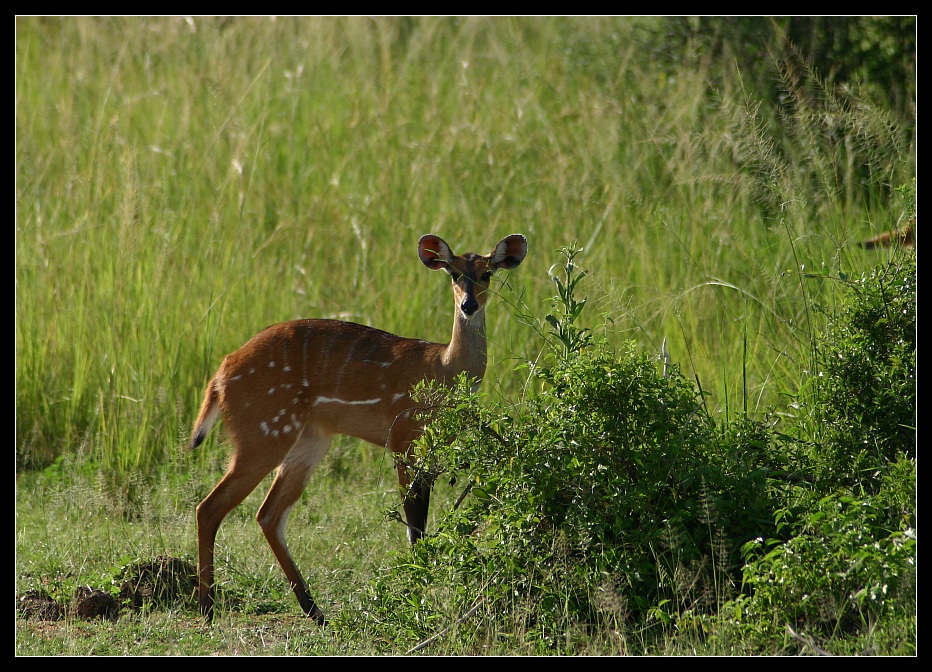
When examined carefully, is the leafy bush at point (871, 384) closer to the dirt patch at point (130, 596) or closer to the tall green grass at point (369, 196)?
the tall green grass at point (369, 196)

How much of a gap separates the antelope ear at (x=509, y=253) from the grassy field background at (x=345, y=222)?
27 cm

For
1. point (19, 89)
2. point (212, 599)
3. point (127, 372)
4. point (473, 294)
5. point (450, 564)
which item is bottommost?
point (212, 599)

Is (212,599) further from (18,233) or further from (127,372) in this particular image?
(18,233)

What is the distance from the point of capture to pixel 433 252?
458 cm

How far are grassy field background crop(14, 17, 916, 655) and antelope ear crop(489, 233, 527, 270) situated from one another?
0.88 feet

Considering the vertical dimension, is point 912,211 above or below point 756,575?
→ above

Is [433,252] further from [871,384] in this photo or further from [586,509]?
[871,384]

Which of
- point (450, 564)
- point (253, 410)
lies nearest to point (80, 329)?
point (253, 410)

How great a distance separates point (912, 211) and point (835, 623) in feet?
7.09

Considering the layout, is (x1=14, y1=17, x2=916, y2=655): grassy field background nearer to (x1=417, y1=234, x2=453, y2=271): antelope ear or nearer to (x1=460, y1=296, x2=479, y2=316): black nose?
(x1=460, y1=296, x2=479, y2=316): black nose

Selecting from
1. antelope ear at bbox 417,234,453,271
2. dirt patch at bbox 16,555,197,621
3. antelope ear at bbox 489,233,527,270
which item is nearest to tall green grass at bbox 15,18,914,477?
antelope ear at bbox 489,233,527,270

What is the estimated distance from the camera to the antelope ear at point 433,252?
4.53 metres

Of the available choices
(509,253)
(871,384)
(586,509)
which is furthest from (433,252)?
(871,384)

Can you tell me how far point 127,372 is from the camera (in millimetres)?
5883
